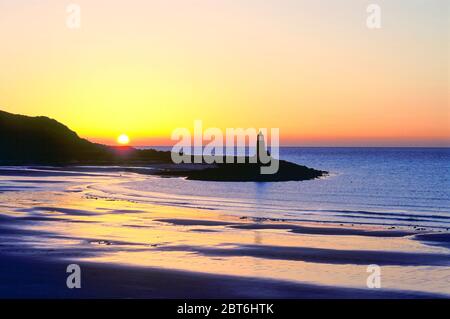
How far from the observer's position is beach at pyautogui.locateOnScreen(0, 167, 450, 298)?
18141mm

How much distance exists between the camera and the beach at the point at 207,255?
1814cm

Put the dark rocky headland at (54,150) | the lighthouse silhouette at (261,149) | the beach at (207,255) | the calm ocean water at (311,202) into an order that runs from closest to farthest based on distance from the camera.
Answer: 1. the beach at (207,255)
2. the calm ocean water at (311,202)
3. the lighthouse silhouette at (261,149)
4. the dark rocky headland at (54,150)

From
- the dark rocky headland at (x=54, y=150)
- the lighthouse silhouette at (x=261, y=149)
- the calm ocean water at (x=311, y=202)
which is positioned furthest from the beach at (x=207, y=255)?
the dark rocky headland at (x=54, y=150)

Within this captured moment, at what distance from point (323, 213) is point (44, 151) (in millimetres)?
116499

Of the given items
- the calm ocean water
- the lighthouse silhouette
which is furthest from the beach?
the lighthouse silhouette

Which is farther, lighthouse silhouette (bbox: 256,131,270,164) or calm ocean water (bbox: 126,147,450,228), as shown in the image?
lighthouse silhouette (bbox: 256,131,270,164)

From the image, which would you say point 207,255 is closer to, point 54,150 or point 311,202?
point 311,202

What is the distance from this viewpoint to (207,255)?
23.8m

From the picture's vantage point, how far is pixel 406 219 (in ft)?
128

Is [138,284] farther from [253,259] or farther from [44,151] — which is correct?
[44,151]

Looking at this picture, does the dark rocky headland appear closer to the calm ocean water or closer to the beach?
the calm ocean water

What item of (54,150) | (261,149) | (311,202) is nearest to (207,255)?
(311,202)

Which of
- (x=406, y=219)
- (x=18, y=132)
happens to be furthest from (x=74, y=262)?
(x=18, y=132)

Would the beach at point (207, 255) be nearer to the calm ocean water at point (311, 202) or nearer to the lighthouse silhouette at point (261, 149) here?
the calm ocean water at point (311, 202)
